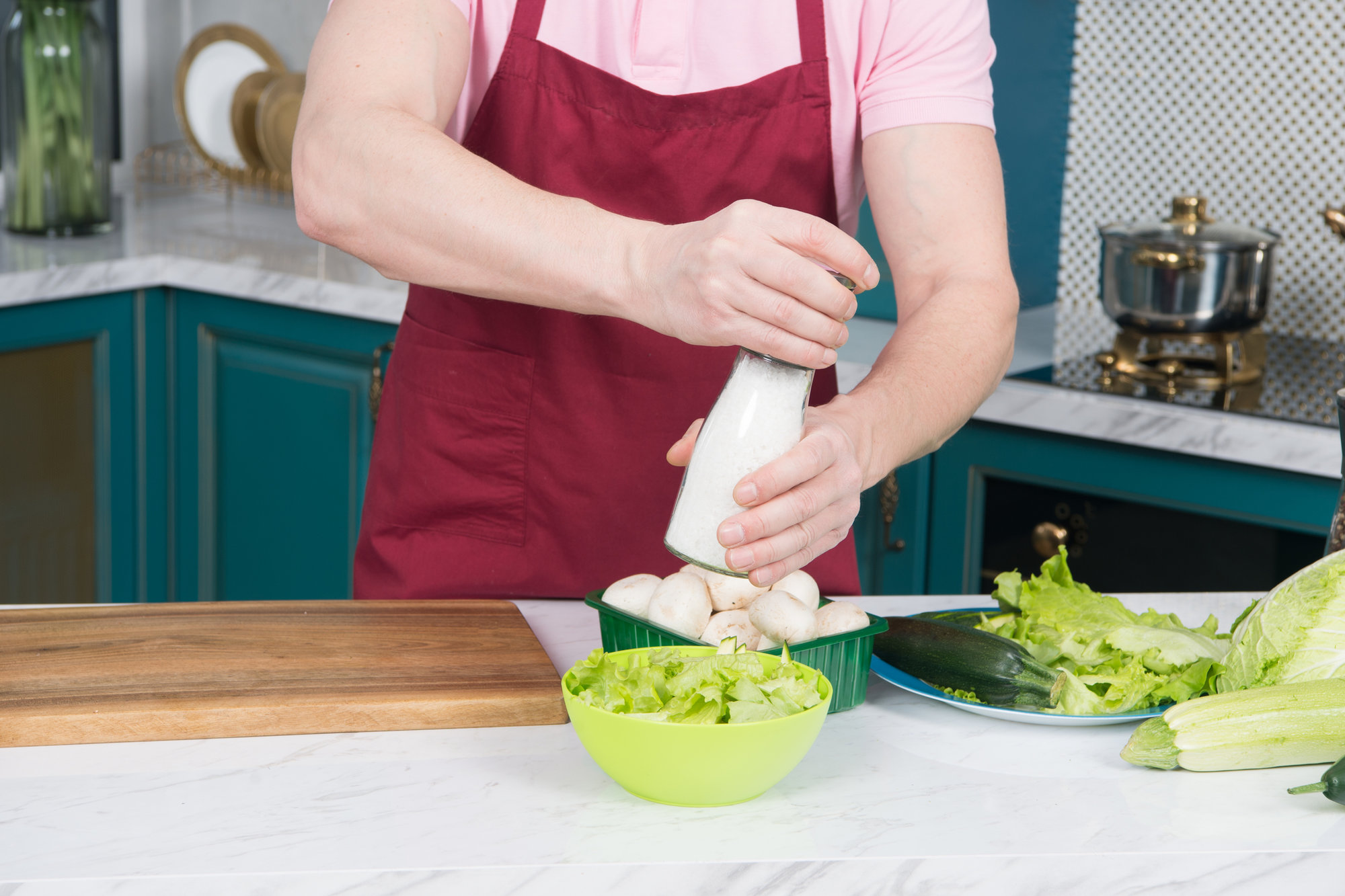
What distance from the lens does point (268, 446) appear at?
2443mm

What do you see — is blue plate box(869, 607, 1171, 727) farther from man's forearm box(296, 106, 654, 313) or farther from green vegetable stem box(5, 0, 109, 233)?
green vegetable stem box(5, 0, 109, 233)

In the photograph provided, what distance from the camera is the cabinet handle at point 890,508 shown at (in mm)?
1979

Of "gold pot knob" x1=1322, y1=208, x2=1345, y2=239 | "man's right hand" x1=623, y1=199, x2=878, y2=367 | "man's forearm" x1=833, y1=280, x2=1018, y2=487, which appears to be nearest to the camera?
"man's right hand" x1=623, y1=199, x2=878, y2=367

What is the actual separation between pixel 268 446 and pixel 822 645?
1703 mm

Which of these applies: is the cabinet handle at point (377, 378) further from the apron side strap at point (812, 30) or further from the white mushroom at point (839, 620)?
the white mushroom at point (839, 620)

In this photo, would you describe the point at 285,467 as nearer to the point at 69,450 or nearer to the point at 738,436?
the point at 69,450

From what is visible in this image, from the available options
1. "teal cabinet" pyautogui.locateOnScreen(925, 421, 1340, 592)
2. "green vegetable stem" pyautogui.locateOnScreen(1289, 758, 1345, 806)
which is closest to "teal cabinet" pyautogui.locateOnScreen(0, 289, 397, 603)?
"teal cabinet" pyautogui.locateOnScreen(925, 421, 1340, 592)

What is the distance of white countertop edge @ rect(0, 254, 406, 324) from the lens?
7.24 ft

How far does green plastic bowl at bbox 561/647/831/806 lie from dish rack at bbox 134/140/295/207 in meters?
2.24

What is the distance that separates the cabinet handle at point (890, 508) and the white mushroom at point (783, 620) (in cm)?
101

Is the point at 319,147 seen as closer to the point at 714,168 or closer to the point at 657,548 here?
the point at 714,168

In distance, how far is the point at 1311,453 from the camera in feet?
5.62

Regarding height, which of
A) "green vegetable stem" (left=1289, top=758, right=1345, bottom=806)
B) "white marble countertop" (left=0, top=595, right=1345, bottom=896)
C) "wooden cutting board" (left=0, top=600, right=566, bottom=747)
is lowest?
"white marble countertop" (left=0, top=595, right=1345, bottom=896)

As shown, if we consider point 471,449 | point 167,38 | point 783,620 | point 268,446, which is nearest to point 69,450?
point 268,446
